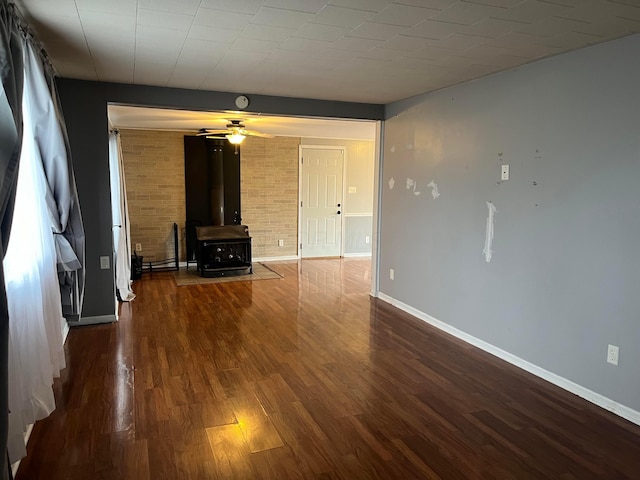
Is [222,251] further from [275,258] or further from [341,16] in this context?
[341,16]

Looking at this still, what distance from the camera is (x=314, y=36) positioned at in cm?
266

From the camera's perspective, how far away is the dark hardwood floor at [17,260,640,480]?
215 cm

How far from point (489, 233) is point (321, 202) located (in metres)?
4.82

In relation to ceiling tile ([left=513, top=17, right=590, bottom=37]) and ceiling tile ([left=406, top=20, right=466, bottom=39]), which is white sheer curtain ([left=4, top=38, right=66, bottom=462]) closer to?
ceiling tile ([left=406, top=20, right=466, bottom=39])

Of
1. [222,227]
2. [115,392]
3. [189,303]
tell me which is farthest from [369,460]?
[222,227]

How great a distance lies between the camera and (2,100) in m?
1.55

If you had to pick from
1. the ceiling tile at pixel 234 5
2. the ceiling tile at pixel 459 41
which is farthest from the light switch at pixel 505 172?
the ceiling tile at pixel 234 5

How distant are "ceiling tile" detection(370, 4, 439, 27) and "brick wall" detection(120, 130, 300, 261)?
17.8ft

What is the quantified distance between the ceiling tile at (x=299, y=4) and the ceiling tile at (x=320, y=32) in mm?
223

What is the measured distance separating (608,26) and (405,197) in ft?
8.43

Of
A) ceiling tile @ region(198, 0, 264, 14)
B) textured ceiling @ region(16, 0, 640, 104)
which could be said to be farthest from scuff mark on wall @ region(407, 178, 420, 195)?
ceiling tile @ region(198, 0, 264, 14)

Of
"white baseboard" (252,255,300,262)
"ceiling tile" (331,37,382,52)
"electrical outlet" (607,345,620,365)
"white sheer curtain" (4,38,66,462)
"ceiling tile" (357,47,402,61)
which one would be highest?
"ceiling tile" (357,47,402,61)

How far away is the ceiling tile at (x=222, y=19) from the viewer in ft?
7.56

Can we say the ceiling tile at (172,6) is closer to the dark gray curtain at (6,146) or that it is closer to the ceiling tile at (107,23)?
the ceiling tile at (107,23)
